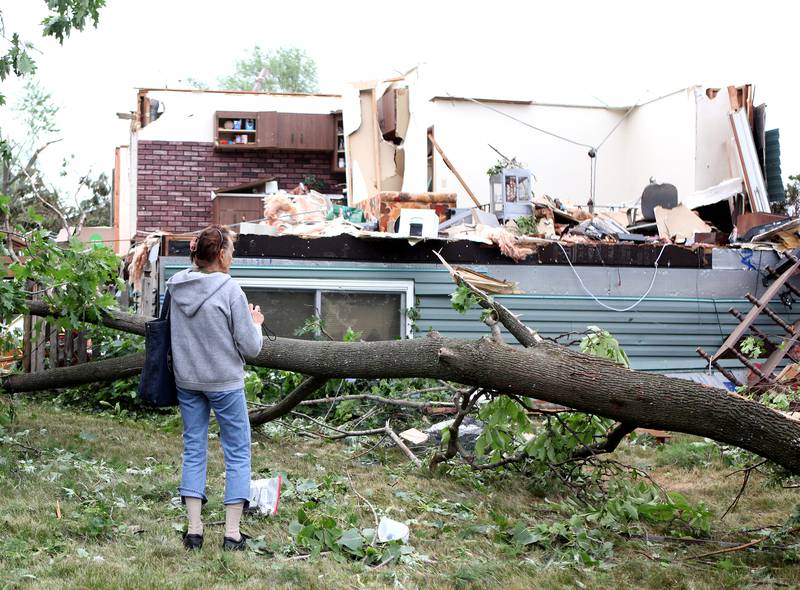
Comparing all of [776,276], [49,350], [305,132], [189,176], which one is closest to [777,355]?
[776,276]

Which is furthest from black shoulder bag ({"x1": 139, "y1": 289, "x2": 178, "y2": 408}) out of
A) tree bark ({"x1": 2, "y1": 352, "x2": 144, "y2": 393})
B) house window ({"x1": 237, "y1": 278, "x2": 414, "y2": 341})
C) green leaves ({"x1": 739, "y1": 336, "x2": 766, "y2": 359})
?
green leaves ({"x1": 739, "y1": 336, "x2": 766, "y2": 359})

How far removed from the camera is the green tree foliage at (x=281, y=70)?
4481 centimetres

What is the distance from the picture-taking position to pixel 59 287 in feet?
21.3

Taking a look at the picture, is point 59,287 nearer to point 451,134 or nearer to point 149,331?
point 149,331

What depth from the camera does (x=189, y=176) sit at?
17.8 m

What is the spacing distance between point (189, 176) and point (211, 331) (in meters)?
14.3

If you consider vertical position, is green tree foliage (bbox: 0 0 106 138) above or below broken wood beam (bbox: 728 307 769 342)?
above

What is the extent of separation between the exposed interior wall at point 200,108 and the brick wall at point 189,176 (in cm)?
20

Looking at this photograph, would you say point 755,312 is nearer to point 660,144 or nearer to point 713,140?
point 713,140

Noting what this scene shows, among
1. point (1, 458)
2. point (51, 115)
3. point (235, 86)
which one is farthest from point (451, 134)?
point (235, 86)

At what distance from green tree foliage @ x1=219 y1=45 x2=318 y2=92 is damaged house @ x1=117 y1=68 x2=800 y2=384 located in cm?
2455

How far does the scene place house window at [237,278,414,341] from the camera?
34.8 feet

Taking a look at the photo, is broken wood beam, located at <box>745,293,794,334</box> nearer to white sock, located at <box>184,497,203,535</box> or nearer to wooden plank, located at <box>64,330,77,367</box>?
wooden plank, located at <box>64,330,77,367</box>

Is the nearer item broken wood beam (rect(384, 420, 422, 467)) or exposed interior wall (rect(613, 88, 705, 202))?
broken wood beam (rect(384, 420, 422, 467))
